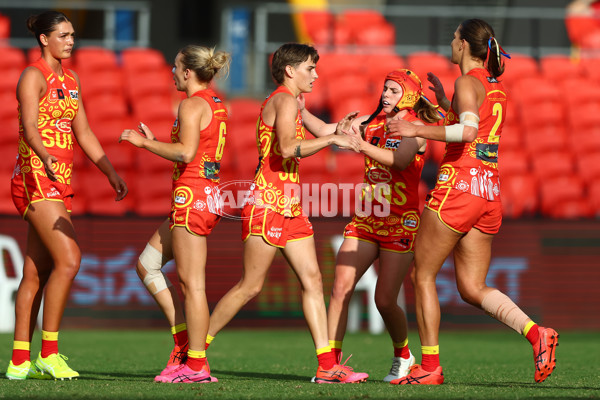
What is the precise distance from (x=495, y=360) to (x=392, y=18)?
9514mm

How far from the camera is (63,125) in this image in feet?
20.5

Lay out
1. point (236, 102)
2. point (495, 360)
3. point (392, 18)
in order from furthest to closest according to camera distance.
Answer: point (392, 18)
point (236, 102)
point (495, 360)

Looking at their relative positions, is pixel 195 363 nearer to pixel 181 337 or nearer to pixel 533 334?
pixel 181 337

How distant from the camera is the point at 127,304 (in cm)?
1104

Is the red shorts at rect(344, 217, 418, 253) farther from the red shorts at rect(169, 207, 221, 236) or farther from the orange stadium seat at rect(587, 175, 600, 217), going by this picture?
the orange stadium seat at rect(587, 175, 600, 217)

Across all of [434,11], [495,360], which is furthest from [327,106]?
[495,360]

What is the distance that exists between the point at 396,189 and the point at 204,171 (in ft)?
4.39

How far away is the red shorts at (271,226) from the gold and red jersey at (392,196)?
570 mm

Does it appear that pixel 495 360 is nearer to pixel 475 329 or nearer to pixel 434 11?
pixel 475 329

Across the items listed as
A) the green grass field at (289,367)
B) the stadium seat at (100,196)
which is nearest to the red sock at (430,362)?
the green grass field at (289,367)

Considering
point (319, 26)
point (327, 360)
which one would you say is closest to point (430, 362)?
point (327, 360)

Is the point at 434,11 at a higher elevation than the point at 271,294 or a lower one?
higher

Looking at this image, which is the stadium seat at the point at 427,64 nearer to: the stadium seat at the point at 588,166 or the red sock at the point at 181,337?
the stadium seat at the point at 588,166

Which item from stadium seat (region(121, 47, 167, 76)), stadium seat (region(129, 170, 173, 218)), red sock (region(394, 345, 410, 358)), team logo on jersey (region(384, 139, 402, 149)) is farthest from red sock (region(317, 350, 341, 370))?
stadium seat (region(121, 47, 167, 76))
